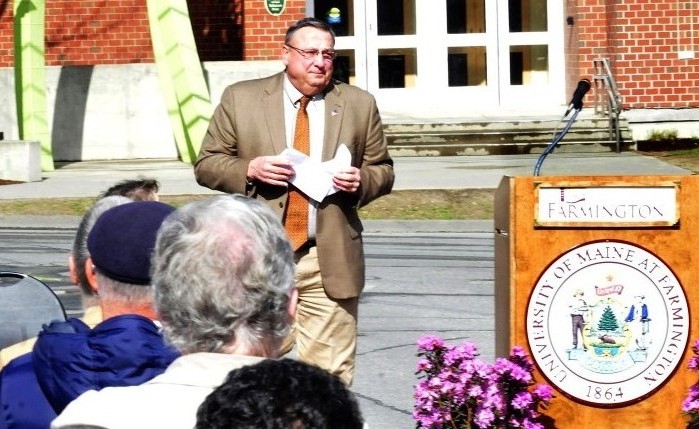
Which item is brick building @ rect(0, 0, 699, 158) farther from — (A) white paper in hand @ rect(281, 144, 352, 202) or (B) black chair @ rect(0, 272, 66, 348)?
(B) black chair @ rect(0, 272, 66, 348)

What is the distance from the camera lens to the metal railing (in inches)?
869

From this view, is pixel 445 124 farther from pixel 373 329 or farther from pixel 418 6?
pixel 373 329

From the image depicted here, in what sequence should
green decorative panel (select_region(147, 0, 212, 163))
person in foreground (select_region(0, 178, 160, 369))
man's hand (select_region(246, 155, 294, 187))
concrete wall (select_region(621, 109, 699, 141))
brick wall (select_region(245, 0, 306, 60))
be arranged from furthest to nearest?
brick wall (select_region(245, 0, 306, 60)), concrete wall (select_region(621, 109, 699, 141)), green decorative panel (select_region(147, 0, 212, 163)), man's hand (select_region(246, 155, 294, 187)), person in foreground (select_region(0, 178, 160, 369))

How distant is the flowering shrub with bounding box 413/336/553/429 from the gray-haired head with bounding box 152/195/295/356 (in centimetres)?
236

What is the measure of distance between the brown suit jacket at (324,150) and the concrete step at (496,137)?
52.9 ft

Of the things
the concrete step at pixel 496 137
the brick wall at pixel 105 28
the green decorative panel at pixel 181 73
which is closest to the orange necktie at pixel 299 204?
the green decorative panel at pixel 181 73

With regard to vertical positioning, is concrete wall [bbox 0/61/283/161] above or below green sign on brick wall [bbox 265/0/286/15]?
below

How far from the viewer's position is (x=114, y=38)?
25.5 metres

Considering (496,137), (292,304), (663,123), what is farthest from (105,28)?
(292,304)

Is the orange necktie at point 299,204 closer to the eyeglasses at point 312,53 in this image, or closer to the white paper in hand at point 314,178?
the white paper in hand at point 314,178

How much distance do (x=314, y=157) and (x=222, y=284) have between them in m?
2.92

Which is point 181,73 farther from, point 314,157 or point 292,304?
point 292,304

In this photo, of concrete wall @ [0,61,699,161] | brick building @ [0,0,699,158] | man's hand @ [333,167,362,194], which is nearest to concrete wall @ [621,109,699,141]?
brick building @ [0,0,699,158]

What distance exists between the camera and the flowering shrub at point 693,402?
18.1ft
